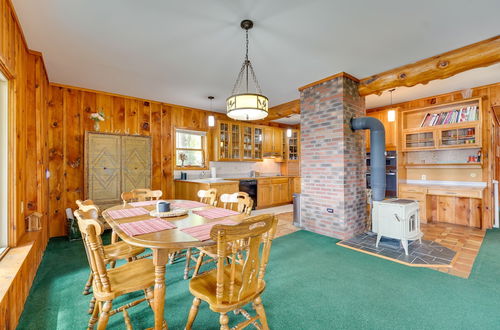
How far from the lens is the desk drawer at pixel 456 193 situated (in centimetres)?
401

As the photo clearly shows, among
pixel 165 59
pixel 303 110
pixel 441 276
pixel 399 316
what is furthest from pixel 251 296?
pixel 303 110

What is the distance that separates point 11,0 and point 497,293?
204 inches

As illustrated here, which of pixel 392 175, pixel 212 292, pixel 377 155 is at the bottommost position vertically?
pixel 212 292

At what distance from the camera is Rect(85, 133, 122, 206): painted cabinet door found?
415 centimetres

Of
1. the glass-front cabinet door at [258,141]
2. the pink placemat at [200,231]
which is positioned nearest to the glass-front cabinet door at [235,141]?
the glass-front cabinet door at [258,141]

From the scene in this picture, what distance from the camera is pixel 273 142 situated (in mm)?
7266

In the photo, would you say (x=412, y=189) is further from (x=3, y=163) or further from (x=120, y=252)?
(x=3, y=163)

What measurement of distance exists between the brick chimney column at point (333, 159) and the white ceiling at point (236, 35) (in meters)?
0.36

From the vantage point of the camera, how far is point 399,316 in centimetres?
188

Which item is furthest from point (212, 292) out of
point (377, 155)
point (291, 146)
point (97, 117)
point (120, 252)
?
point (291, 146)

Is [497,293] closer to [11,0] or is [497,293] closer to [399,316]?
[399,316]

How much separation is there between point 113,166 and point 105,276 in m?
3.37

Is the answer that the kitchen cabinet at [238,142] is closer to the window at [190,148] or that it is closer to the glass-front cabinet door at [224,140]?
the glass-front cabinet door at [224,140]

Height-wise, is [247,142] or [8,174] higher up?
[247,142]
